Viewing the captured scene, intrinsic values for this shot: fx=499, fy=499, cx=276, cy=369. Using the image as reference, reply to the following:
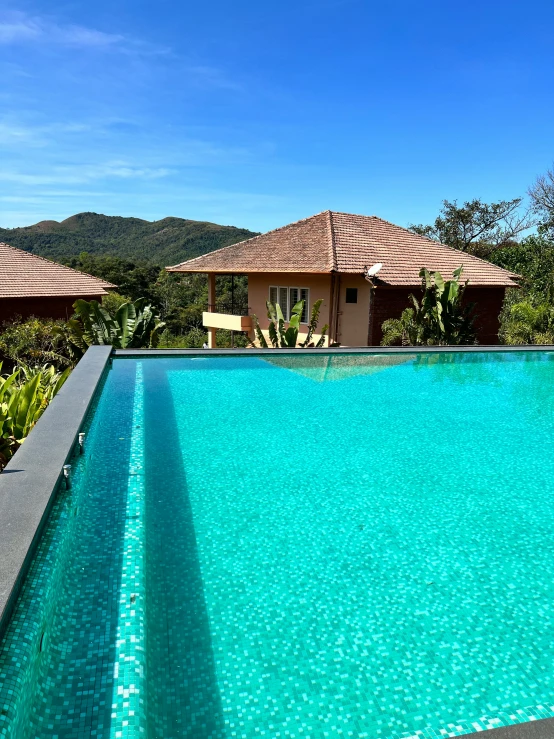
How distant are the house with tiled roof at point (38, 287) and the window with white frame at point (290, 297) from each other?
792 cm

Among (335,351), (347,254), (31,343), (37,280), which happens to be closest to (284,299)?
(347,254)

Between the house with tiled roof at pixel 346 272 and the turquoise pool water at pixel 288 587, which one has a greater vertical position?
the house with tiled roof at pixel 346 272

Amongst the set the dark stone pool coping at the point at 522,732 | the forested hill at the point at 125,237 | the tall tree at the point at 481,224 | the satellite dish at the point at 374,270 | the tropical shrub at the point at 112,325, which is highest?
the forested hill at the point at 125,237

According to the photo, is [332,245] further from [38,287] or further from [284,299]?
[38,287]

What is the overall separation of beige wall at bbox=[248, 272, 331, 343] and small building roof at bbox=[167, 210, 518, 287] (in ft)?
2.48

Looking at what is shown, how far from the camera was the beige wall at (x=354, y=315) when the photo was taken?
18.6m

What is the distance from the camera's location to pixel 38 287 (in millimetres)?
20750

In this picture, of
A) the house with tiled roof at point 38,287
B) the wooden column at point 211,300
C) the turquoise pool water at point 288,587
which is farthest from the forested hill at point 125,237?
the turquoise pool water at point 288,587

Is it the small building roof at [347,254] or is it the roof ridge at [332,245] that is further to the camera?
the small building roof at [347,254]

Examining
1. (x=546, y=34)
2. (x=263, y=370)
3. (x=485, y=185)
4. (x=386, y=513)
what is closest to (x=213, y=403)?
(x=263, y=370)

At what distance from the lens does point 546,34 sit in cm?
1656

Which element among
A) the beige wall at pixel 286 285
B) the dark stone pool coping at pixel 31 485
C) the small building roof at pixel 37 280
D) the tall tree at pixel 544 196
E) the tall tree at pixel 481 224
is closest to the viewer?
the dark stone pool coping at pixel 31 485

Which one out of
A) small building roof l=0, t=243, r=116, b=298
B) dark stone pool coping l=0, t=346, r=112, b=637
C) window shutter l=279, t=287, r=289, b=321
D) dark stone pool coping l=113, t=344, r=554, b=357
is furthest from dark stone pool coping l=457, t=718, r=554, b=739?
small building roof l=0, t=243, r=116, b=298

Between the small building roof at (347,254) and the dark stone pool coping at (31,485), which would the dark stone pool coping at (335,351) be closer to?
the dark stone pool coping at (31,485)
